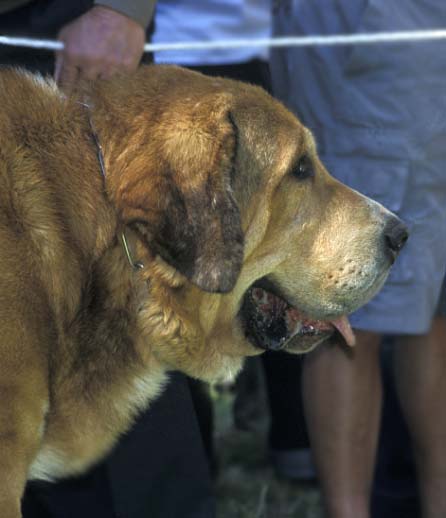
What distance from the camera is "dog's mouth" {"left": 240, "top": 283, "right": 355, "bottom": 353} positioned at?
3461 millimetres

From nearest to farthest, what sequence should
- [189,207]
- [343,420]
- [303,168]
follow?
1. [189,207]
2. [303,168]
3. [343,420]

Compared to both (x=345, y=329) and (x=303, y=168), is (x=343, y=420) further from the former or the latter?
(x=303, y=168)

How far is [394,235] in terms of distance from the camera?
11.2ft

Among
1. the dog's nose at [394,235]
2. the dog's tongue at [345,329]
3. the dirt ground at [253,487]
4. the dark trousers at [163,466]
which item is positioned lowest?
the dirt ground at [253,487]

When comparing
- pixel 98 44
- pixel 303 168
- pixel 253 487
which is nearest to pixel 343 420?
pixel 303 168

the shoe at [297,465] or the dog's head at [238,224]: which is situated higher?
the dog's head at [238,224]

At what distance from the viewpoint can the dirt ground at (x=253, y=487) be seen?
469cm

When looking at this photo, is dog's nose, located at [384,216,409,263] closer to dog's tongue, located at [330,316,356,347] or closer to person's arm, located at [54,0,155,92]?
dog's tongue, located at [330,316,356,347]

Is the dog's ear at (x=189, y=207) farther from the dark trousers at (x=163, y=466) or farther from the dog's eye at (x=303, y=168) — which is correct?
the dark trousers at (x=163, y=466)

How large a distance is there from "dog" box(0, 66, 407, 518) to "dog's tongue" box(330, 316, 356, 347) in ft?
0.37

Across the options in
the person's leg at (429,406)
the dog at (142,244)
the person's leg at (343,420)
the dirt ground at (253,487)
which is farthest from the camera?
the dirt ground at (253,487)

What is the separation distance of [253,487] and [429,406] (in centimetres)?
117

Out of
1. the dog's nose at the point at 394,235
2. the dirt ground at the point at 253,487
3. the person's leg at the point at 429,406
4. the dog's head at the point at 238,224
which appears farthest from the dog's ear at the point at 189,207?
the dirt ground at the point at 253,487

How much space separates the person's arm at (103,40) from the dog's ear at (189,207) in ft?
1.82
